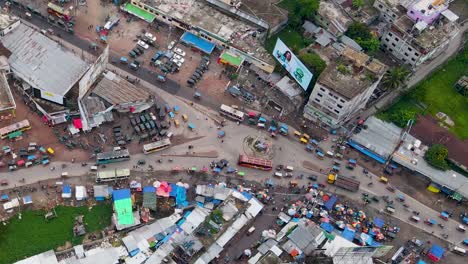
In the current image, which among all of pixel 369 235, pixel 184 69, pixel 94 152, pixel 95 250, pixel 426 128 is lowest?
pixel 95 250

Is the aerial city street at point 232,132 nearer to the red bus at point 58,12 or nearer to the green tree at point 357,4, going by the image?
the red bus at point 58,12

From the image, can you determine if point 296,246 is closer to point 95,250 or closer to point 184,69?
point 95,250

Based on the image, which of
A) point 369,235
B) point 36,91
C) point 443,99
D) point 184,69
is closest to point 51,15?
point 36,91

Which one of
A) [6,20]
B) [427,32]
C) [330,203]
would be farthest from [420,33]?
[6,20]

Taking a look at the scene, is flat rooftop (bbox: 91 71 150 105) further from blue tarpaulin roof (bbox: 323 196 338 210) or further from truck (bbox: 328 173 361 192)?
blue tarpaulin roof (bbox: 323 196 338 210)

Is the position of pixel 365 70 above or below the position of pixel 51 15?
above

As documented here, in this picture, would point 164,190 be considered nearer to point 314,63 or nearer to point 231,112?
point 231,112
